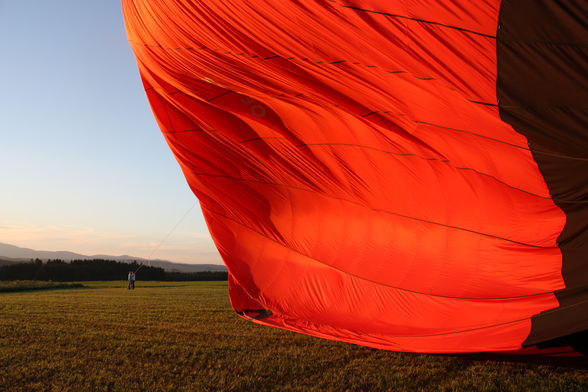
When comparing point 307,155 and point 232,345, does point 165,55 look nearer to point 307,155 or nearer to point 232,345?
point 307,155

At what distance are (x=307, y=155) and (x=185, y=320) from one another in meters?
3.79

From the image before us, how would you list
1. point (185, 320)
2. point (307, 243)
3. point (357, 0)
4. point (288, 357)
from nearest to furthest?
point (357, 0)
point (288, 357)
point (307, 243)
point (185, 320)

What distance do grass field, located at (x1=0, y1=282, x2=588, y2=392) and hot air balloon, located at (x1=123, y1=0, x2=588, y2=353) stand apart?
0.92 ft

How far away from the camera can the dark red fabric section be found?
3.22 metres

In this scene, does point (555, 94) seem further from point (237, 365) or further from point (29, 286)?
point (29, 286)

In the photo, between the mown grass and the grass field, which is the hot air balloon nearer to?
the grass field

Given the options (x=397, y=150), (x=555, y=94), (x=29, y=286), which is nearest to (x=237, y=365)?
(x=397, y=150)

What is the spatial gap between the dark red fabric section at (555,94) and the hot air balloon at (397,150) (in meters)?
0.01

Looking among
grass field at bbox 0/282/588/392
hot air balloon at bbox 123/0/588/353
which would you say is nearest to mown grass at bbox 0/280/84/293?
grass field at bbox 0/282/588/392

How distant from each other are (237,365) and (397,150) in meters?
2.38

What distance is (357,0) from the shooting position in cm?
343

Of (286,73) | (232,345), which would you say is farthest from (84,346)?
(286,73)

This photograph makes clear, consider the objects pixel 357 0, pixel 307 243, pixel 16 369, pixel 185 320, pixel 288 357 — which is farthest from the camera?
pixel 185 320

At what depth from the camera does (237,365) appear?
400 centimetres
